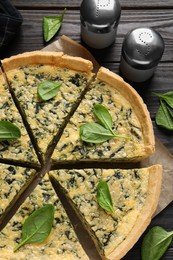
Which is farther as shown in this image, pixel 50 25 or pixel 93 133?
pixel 50 25

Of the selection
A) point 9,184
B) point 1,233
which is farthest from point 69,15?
point 1,233

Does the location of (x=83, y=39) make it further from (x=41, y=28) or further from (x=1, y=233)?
(x=1, y=233)

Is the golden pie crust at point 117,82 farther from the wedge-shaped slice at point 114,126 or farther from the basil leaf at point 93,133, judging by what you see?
the basil leaf at point 93,133

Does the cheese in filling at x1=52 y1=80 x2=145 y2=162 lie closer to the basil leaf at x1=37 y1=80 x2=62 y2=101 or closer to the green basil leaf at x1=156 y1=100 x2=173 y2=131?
the basil leaf at x1=37 y1=80 x2=62 y2=101

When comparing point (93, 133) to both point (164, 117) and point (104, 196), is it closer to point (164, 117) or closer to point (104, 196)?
point (104, 196)

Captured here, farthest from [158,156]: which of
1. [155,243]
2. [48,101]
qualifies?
[48,101]

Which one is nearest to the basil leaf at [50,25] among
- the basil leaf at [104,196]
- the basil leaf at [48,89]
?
the basil leaf at [48,89]
